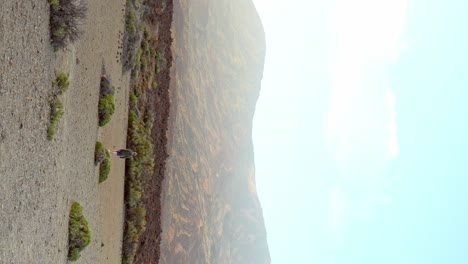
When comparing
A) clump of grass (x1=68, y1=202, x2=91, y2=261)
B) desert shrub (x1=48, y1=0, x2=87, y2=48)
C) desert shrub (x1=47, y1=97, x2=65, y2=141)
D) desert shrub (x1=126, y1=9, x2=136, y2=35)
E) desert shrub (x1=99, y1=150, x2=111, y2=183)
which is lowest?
clump of grass (x1=68, y1=202, x2=91, y2=261)

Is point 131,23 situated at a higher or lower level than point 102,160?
higher

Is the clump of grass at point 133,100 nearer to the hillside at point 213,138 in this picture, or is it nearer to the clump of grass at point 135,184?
the clump of grass at point 135,184

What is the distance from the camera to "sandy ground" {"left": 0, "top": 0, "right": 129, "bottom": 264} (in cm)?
1272

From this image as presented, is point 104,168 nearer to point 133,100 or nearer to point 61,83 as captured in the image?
point 133,100

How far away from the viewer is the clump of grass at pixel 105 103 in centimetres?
2112

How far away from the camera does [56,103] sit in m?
15.6

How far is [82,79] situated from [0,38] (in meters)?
6.63

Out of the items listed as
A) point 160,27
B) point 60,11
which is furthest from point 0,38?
point 160,27

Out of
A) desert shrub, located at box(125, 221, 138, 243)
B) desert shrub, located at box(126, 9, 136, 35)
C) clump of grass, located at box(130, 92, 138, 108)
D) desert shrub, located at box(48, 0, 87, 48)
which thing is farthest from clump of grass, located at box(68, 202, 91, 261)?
desert shrub, located at box(126, 9, 136, 35)

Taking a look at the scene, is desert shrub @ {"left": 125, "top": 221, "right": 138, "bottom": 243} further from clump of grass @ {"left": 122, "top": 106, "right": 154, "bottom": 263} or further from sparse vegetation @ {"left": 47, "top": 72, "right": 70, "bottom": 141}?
sparse vegetation @ {"left": 47, "top": 72, "right": 70, "bottom": 141}

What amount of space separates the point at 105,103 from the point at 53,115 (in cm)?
576

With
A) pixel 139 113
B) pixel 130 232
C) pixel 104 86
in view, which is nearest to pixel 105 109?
pixel 104 86

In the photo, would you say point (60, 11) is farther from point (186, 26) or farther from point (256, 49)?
point (256, 49)

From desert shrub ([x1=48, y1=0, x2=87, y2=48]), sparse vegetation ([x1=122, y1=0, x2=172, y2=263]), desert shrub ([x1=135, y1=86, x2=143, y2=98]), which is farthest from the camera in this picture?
desert shrub ([x1=135, y1=86, x2=143, y2=98])
